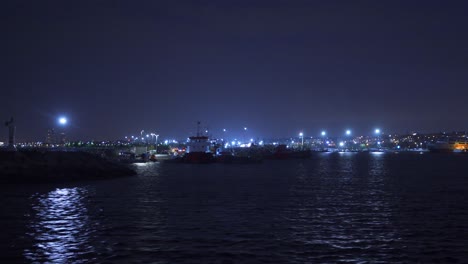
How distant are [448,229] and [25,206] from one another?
86.8ft

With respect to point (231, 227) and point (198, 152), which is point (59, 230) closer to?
point (231, 227)

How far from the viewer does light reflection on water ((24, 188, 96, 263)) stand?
19344 millimetres

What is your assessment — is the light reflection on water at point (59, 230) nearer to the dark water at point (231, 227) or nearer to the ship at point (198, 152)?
the dark water at point (231, 227)

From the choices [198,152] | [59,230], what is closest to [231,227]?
[59,230]

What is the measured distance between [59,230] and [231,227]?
869 cm

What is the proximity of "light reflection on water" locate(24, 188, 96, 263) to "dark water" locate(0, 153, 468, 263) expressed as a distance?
43 millimetres

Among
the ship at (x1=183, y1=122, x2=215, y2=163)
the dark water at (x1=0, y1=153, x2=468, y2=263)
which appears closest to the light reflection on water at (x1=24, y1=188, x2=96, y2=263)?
the dark water at (x1=0, y1=153, x2=468, y2=263)

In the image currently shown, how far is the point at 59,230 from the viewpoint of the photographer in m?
24.7

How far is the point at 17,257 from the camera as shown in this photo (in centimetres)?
1886

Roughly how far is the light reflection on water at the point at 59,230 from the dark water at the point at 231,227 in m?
0.04

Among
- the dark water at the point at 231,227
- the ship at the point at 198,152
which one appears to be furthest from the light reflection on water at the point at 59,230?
the ship at the point at 198,152

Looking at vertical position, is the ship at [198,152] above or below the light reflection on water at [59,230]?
above

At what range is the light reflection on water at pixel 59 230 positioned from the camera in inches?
762

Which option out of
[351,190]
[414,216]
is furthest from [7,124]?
[414,216]
